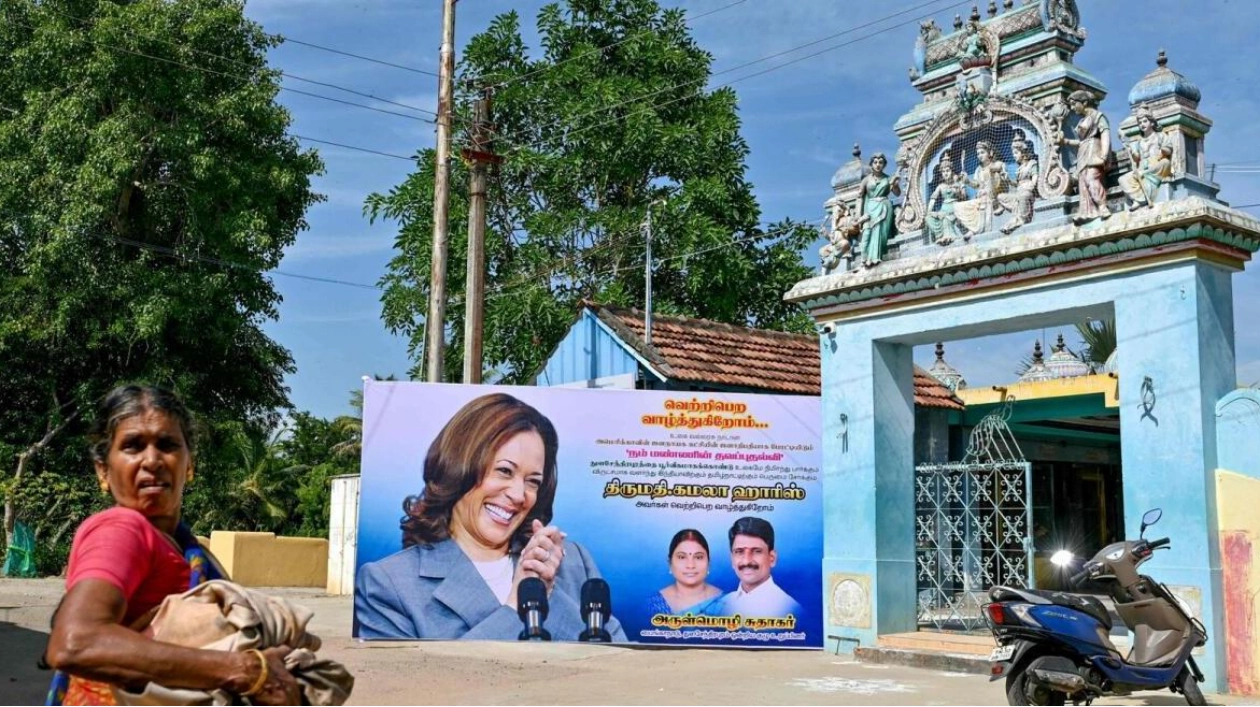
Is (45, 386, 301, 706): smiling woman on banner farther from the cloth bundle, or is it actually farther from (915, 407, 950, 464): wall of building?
(915, 407, 950, 464): wall of building

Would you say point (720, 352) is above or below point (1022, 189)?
below

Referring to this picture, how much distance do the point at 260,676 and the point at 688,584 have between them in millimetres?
10703

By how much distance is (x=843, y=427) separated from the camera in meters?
12.9

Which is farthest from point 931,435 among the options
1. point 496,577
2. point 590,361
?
point 496,577

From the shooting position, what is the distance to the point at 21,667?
11117mm

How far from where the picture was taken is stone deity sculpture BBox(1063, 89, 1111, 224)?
35.5 ft

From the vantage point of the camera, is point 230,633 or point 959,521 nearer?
point 230,633

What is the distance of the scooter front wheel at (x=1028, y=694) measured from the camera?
846cm

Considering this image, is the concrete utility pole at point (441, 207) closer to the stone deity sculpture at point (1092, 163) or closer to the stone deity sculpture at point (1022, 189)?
the stone deity sculpture at point (1022, 189)

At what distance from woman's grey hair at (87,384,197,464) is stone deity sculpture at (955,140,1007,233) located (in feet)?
33.1

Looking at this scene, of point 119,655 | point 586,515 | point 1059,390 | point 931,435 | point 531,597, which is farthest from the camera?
point 931,435

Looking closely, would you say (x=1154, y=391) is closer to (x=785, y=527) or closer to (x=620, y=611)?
(x=785, y=527)

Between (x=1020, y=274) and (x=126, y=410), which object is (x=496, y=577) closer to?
(x=1020, y=274)

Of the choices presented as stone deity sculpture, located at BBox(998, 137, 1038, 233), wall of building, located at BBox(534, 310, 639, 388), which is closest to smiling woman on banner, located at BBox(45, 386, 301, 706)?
stone deity sculpture, located at BBox(998, 137, 1038, 233)
